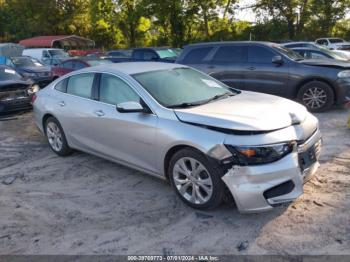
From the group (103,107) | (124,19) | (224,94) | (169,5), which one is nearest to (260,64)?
(224,94)

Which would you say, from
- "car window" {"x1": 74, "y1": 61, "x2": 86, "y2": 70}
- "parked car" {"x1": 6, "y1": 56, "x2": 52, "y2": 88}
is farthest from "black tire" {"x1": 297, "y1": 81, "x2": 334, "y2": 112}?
"parked car" {"x1": 6, "y1": 56, "x2": 52, "y2": 88}

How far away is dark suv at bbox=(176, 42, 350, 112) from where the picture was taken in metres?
8.67

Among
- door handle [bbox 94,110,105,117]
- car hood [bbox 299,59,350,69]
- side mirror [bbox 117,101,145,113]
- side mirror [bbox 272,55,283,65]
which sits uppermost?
side mirror [bbox 272,55,283,65]

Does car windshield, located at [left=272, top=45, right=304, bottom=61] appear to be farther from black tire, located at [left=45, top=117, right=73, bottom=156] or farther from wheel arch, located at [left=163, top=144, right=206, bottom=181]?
wheel arch, located at [left=163, top=144, right=206, bottom=181]

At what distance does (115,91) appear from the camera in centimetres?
521

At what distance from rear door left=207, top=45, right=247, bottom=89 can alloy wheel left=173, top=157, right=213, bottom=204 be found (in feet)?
18.8

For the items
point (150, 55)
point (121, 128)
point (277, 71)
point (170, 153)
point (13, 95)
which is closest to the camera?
point (170, 153)

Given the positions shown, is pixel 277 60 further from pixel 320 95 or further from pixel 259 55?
pixel 320 95

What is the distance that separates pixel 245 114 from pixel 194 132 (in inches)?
22.9

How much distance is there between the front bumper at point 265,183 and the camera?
12.4 ft

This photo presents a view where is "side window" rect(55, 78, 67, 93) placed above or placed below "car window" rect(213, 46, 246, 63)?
below

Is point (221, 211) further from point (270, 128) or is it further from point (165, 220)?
point (270, 128)

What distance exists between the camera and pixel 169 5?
113 ft

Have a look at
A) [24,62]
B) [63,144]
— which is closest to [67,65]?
[24,62]
